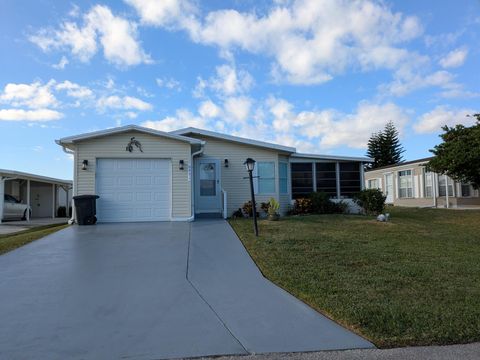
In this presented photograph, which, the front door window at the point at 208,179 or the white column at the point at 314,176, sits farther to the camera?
the white column at the point at 314,176

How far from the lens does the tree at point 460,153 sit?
626 inches

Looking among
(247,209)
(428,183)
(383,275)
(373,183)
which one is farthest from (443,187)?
(383,275)

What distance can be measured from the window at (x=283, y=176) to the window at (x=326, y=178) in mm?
1696

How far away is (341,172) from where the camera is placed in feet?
59.0

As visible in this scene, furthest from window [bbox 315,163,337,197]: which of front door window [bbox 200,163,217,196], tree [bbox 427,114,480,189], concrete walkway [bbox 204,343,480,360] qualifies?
concrete walkway [bbox 204,343,480,360]

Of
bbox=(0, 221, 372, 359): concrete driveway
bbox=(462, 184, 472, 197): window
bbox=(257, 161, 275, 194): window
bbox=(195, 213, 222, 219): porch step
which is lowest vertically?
bbox=(0, 221, 372, 359): concrete driveway

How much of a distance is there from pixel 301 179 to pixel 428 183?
12037mm

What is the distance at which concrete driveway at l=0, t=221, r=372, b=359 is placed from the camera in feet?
12.8

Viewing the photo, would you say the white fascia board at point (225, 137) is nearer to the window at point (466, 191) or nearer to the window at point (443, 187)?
the window at point (443, 187)

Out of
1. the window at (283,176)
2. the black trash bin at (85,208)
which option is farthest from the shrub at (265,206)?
the black trash bin at (85,208)

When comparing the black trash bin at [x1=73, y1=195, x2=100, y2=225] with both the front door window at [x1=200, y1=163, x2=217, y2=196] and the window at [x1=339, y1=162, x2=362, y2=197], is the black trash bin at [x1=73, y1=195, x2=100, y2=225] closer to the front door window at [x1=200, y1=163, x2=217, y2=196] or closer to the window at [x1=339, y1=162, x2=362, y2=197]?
the front door window at [x1=200, y1=163, x2=217, y2=196]

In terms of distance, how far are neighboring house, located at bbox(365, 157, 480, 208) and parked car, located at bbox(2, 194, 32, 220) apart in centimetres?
Answer: 2364

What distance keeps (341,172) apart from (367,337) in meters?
14.5

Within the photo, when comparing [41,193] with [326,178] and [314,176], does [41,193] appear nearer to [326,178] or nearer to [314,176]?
[314,176]
